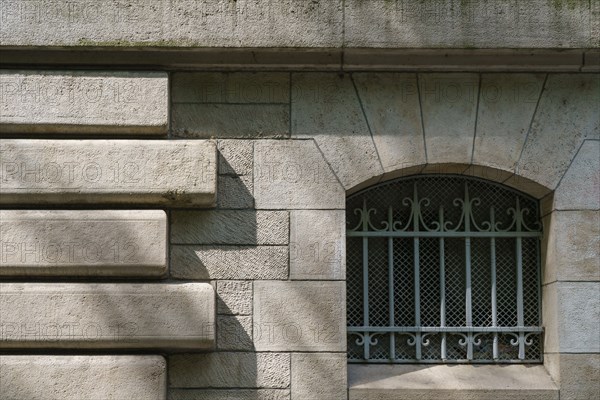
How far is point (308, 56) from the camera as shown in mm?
5414

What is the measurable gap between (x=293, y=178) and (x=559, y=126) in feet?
6.19

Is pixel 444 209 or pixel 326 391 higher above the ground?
pixel 444 209

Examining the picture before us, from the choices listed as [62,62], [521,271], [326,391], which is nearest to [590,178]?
[521,271]

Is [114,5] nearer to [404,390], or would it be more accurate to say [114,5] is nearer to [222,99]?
[222,99]

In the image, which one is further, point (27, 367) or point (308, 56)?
point (308, 56)

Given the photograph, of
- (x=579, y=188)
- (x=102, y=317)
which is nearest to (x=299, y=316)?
(x=102, y=317)

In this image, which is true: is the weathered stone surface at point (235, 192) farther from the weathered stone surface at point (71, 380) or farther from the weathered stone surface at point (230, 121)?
the weathered stone surface at point (71, 380)

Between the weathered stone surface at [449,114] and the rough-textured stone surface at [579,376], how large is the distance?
1.51 m

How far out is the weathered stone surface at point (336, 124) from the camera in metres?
5.46

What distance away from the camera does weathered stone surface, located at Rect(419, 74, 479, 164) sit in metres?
5.48

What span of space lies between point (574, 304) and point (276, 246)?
2059 mm

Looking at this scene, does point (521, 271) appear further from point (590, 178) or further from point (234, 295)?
point (234, 295)

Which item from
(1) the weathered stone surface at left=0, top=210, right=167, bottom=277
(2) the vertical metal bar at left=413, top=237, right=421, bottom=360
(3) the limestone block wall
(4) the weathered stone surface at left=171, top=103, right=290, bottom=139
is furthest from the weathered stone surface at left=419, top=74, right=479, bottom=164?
(1) the weathered stone surface at left=0, top=210, right=167, bottom=277

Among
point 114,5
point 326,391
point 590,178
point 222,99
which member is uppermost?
point 114,5
